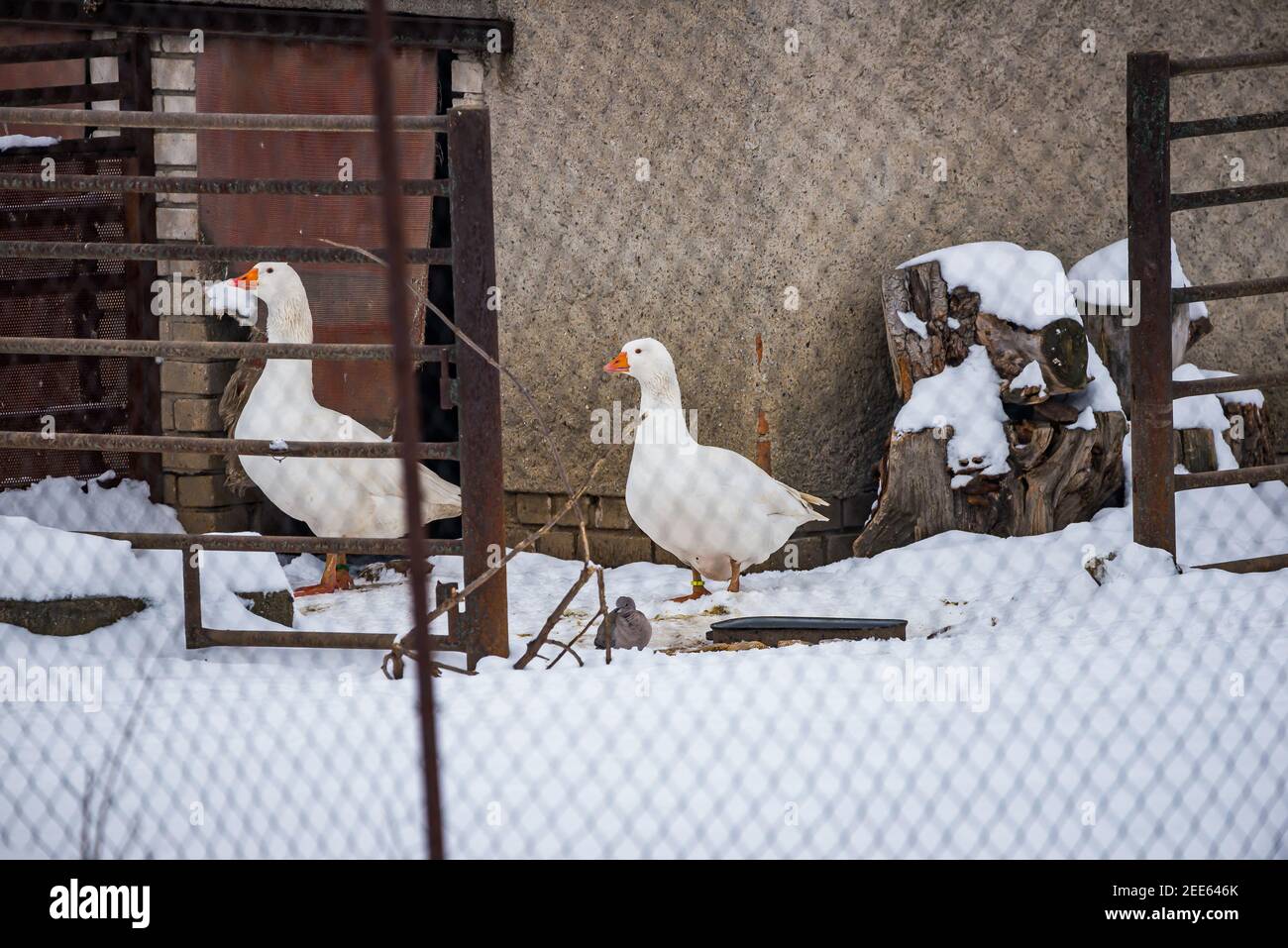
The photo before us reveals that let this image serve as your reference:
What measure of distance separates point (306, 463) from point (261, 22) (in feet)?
6.84

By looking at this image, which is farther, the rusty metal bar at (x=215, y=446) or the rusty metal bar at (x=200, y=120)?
the rusty metal bar at (x=215, y=446)

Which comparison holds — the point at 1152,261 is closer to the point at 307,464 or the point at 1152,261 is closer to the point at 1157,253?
the point at 1157,253

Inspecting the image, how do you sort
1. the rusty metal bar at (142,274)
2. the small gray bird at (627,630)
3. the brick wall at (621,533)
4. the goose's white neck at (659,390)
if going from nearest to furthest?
the small gray bird at (627,630) → the goose's white neck at (659,390) → the rusty metal bar at (142,274) → the brick wall at (621,533)

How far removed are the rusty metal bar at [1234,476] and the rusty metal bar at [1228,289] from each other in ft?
1.92

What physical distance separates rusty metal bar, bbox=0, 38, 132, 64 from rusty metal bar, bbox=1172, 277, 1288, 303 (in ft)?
14.4

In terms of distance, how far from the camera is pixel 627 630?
4.49 metres

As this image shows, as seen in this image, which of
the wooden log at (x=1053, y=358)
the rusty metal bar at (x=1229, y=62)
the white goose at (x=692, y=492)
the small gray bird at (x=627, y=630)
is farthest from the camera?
the wooden log at (x=1053, y=358)

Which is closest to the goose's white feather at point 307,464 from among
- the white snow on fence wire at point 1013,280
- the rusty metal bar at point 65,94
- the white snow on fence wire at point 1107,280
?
the rusty metal bar at point 65,94

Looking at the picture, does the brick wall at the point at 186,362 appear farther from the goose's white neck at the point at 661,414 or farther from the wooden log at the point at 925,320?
the wooden log at the point at 925,320

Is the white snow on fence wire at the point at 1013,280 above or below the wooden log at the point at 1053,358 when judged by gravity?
above

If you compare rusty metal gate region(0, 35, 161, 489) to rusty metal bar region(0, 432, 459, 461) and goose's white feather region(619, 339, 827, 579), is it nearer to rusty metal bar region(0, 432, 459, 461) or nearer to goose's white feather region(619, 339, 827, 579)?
rusty metal bar region(0, 432, 459, 461)

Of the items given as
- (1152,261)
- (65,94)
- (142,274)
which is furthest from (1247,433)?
(65,94)

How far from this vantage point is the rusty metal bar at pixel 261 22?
5.93m
